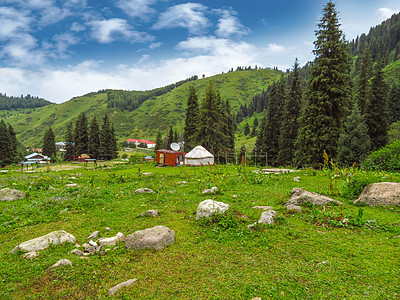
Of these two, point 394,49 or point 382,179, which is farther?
point 394,49

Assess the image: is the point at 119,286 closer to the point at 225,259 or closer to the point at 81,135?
the point at 225,259

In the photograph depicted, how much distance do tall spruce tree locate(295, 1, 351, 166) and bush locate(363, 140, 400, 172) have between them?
8.92 metres

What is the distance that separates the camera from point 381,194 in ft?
24.2

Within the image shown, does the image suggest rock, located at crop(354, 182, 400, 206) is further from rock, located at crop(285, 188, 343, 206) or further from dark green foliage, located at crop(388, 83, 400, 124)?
dark green foliage, located at crop(388, 83, 400, 124)

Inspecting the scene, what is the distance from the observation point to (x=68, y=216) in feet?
26.3

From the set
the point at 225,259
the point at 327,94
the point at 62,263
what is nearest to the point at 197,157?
the point at 327,94

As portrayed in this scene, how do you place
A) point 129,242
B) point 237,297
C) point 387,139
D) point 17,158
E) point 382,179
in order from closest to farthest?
point 237,297 < point 129,242 < point 382,179 < point 387,139 < point 17,158

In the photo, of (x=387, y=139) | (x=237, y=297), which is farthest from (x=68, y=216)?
(x=387, y=139)

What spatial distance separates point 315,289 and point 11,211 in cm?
1053

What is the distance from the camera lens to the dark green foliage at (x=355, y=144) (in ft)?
59.7

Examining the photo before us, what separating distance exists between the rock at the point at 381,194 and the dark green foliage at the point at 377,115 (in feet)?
103

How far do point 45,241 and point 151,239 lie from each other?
9.31 feet

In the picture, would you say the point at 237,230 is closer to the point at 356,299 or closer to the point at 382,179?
the point at 356,299

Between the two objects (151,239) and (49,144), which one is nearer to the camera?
(151,239)
